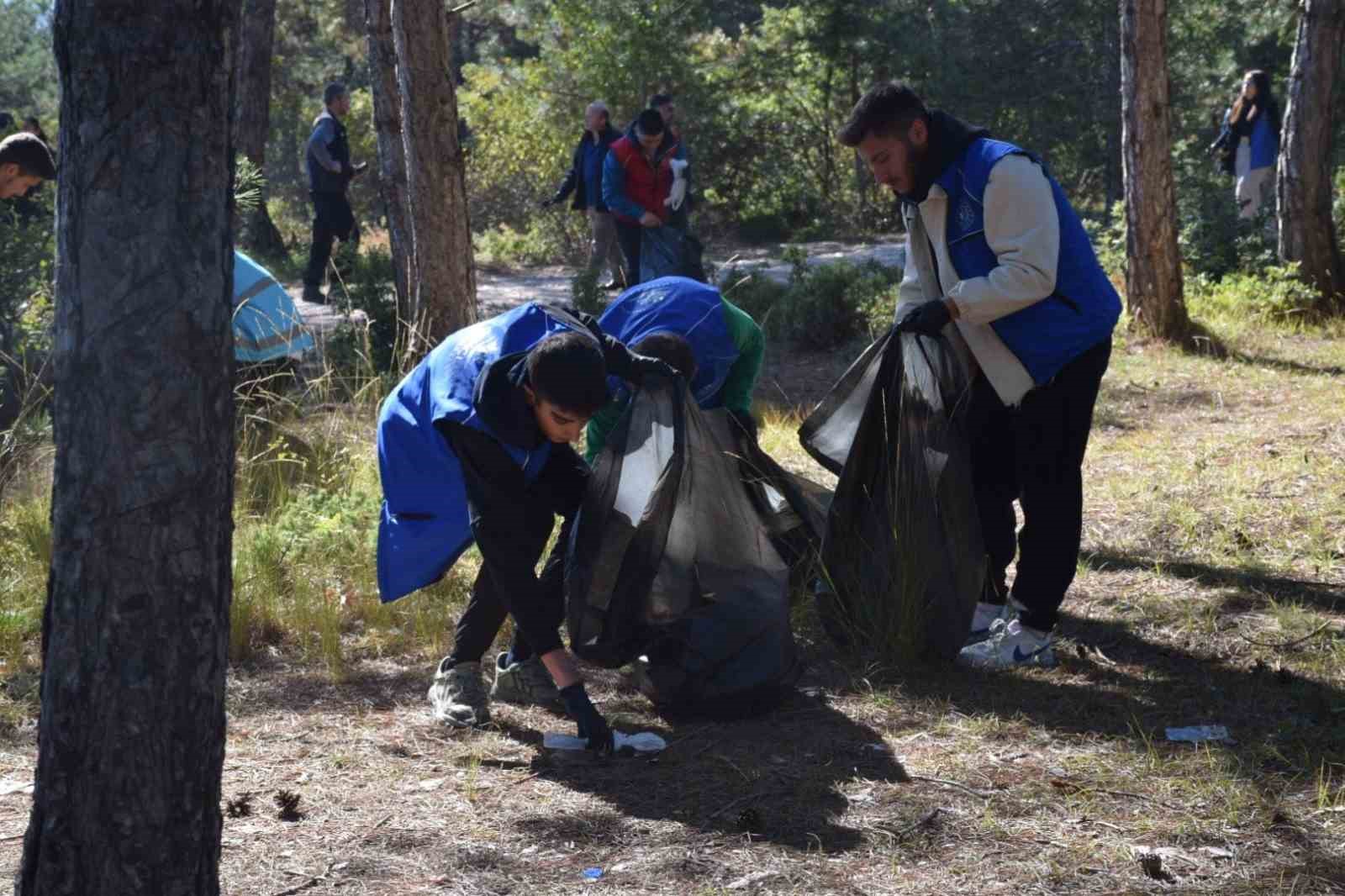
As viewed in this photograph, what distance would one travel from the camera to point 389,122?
8234 millimetres

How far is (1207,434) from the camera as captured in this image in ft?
Answer: 23.9

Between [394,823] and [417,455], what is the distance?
3.08 ft

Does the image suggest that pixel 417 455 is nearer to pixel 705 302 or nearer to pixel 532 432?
pixel 532 432

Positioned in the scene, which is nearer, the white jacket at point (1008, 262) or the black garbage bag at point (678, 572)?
the black garbage bag at point (678, 572)

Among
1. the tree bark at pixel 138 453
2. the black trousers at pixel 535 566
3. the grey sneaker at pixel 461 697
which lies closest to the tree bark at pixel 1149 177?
the black trousers at pixel 535 566

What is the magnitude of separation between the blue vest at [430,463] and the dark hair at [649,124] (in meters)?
6.85

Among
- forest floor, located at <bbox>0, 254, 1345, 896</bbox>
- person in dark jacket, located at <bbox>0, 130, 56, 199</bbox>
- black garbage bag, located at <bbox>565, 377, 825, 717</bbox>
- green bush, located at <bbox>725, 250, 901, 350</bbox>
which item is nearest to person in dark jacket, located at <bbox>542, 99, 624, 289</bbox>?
green bush, located at <bbox>725, 250, 901, 350</bbox>

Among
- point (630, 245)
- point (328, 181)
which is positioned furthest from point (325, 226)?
point (630, 245)

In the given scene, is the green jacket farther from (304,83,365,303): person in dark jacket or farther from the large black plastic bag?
(304,83,365,303): person in dark jacket

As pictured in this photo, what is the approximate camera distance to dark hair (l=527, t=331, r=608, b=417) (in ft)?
11.0

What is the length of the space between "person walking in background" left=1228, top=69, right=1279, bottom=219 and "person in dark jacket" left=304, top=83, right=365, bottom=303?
289 inches

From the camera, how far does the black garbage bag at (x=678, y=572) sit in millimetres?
3807

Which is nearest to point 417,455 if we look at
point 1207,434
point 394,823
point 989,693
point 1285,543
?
point 394,823

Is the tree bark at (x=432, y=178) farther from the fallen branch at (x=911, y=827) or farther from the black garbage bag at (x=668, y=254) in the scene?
the fallen branch at (x=911, y=827)
